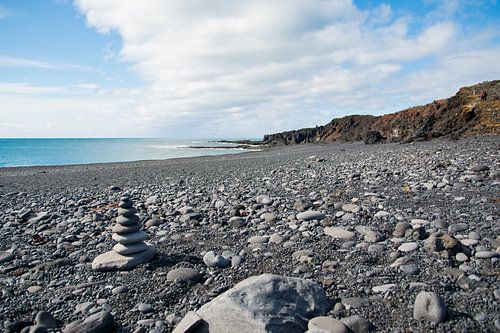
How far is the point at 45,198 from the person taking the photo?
9.78m

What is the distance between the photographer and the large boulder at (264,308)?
249cm

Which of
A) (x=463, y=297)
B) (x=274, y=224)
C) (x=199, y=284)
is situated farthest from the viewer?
(x=274, y=224)

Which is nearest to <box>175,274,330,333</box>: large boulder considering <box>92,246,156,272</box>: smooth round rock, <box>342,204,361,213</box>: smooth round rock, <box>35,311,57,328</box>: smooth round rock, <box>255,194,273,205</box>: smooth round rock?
<box>35,311,57,328</box>: smooth round rock

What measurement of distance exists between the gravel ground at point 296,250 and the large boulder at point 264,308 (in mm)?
255

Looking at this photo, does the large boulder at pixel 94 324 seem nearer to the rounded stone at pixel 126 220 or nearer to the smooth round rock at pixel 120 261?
the smooth round rock at pixel 120 261

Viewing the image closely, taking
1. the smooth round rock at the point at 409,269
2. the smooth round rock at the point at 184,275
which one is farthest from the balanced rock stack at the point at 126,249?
the smooth round rock at the point at 409,269

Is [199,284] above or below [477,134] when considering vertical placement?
below

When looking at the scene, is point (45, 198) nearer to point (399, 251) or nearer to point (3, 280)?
point (3, 280)

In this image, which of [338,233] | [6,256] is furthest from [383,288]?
[6,256]

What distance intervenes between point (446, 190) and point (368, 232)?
2.96m

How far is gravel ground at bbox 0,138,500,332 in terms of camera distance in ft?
9.37

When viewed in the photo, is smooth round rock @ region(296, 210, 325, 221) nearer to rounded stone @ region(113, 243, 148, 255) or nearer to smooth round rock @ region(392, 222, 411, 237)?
smooth round rock @ region(392, 222, 411, 237)

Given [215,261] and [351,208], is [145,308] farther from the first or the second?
[351,208]

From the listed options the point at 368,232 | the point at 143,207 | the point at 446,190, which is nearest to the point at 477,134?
the point at 446,190
